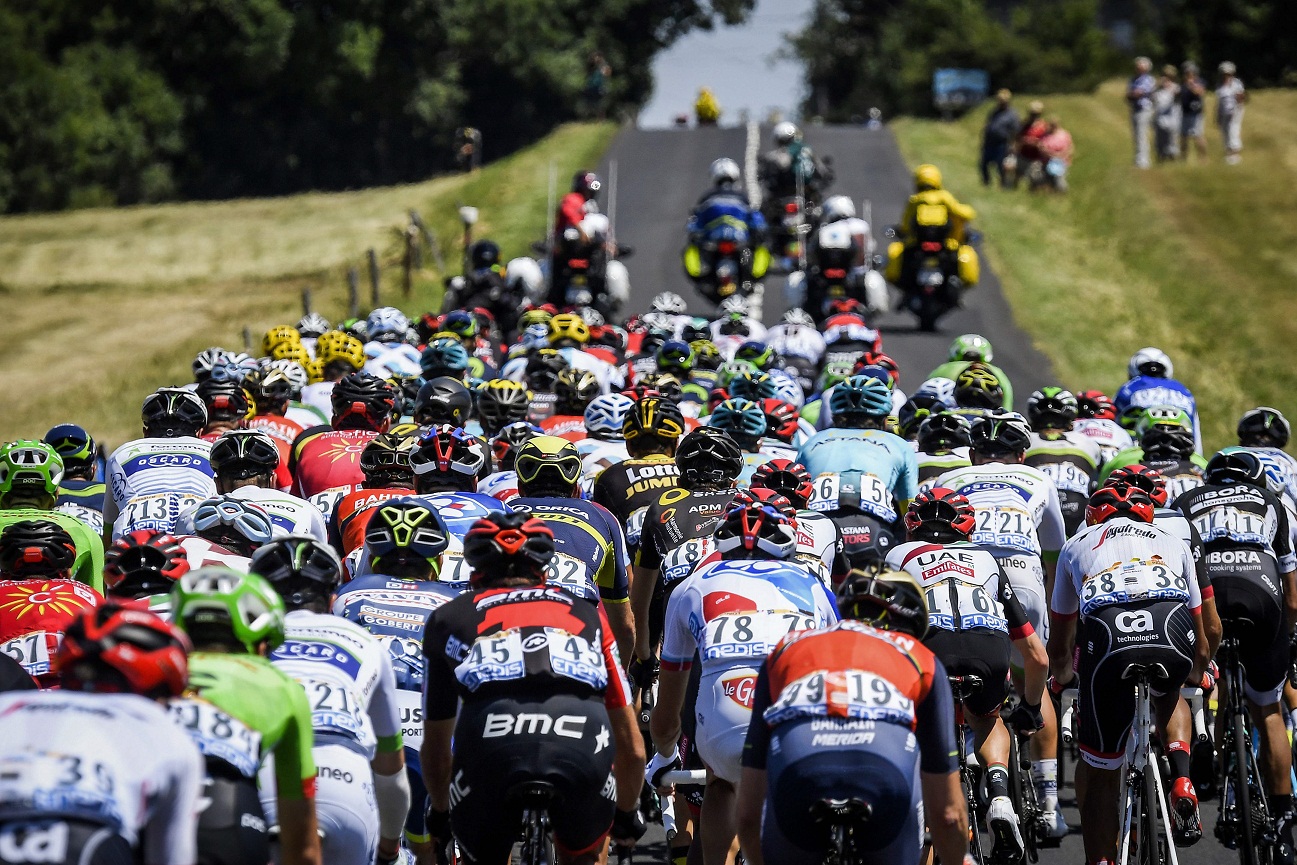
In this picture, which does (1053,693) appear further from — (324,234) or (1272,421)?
(324,234)

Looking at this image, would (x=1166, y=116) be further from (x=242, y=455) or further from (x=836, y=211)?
(x=242, y=455)

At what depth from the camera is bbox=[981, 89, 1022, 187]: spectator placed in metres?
39.5

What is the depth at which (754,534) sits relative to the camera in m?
7.67

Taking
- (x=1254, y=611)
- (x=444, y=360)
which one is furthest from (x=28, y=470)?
(x=1254, y=611)

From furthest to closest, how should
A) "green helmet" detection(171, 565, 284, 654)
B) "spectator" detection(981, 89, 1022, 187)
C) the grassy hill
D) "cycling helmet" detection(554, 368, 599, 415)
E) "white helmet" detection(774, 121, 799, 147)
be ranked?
"spectator" detection(981, 89, 1022, 187)
the grassy hill
"white helmet" detection(774, 121, 799, 147)
"cycling helmet" detection(554, 368, 599, 415)
"green helmet" detection(171, 565, 284, 654)

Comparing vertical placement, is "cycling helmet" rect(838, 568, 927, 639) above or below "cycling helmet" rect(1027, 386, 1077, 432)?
above

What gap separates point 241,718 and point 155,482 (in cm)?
562

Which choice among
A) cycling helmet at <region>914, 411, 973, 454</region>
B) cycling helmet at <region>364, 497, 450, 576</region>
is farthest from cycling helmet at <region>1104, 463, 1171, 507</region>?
cycling helmet at <region>364, 497, 450, 576</region>

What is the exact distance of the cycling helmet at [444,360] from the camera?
15.0m

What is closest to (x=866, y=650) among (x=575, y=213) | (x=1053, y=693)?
(x=1053, y=693)

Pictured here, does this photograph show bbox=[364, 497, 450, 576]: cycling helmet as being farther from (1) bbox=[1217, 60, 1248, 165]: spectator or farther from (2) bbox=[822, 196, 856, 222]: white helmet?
(1) bbox=[1217, 60, 1248, 165]: spectator

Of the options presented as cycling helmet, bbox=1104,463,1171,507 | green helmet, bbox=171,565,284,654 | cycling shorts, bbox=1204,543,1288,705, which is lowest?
cycling shorts, bbox=1204,543,1288,705

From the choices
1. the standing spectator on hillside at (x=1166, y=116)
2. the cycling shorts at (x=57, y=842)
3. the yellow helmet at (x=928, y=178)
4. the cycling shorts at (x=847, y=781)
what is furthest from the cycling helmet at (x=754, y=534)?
the standing spectator on hillside at (x=1166, y=116)

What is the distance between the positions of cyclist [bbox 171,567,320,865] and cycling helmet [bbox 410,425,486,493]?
3.72m
